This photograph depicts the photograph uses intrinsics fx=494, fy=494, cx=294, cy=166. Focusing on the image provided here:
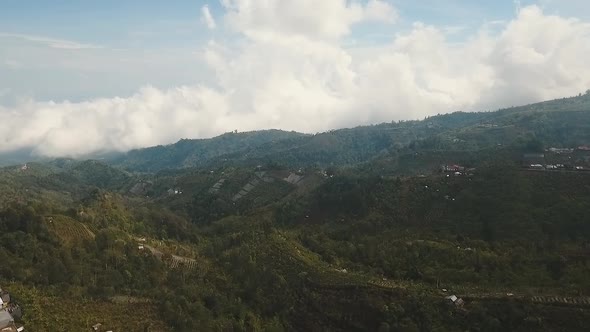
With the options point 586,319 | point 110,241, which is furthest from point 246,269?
point 586,319

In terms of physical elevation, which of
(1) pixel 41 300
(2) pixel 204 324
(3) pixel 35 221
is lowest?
(2) pixel 204 324

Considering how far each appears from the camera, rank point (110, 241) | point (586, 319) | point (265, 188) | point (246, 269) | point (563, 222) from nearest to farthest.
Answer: point (586, 319) → point (246, 269) → point (110, 241) → point (563, 222) → point (265, 188)

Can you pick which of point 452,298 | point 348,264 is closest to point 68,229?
point 348,264

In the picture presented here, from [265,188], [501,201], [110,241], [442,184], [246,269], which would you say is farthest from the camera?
[265,188]

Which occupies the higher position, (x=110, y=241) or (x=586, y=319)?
(x=110, y=241)

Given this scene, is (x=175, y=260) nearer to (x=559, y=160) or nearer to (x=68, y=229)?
(x=68, y=229)

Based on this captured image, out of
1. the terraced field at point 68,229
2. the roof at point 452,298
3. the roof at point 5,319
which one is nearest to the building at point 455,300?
the roof at point 452,298

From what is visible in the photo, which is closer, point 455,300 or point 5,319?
point 5,319

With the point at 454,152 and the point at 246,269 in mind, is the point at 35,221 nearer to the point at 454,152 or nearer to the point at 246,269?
the point at 246,269
